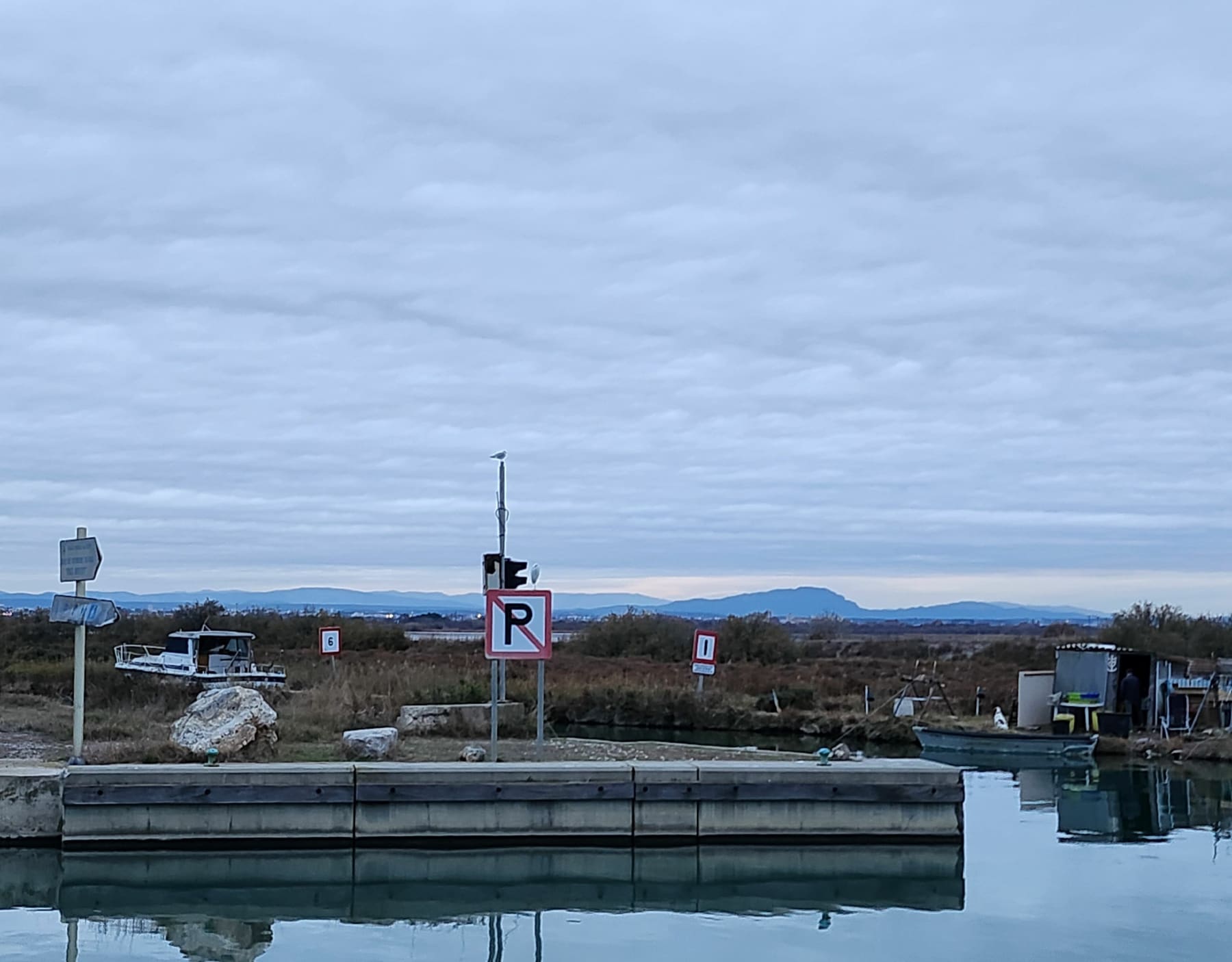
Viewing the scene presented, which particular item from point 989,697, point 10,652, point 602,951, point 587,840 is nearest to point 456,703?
point 587,840

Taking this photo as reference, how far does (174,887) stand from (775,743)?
19.0 metres

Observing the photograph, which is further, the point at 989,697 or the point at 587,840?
the point at 989,697

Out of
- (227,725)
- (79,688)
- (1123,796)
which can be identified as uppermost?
(79,688)

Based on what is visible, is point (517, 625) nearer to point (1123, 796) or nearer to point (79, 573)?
point (79, 573)

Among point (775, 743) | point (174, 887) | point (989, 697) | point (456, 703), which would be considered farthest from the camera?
point (989, 697)

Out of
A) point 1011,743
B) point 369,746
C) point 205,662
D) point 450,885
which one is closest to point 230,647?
point 205,662

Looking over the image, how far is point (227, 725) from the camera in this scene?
1777 cm

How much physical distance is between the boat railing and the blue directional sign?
2870 cm

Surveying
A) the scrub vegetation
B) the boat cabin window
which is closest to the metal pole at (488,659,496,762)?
the scrub vegetation

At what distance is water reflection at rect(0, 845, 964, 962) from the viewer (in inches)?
530

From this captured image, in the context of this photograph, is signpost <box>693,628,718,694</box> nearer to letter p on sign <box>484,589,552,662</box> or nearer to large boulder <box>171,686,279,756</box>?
large boulder <box>171,686,279,756</box>

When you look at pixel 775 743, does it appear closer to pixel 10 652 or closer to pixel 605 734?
pixel 605 734

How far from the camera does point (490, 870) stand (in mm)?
15078

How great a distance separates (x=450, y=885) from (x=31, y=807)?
4651mm
